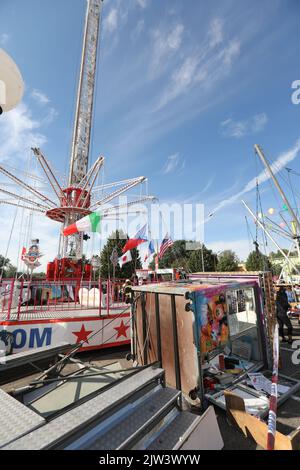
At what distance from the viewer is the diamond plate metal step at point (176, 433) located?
2352 mm

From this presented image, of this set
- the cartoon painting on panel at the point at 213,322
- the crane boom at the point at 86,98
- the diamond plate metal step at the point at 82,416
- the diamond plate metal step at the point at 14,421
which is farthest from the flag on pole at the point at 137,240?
the crane boom at the point at 86,98

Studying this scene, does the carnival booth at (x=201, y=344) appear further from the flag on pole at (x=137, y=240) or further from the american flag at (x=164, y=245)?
the american flag at (x=164, y=245)

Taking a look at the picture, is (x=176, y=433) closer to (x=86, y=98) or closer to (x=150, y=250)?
(x=150, y=250)

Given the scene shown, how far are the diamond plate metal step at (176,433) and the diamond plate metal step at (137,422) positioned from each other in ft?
0.44

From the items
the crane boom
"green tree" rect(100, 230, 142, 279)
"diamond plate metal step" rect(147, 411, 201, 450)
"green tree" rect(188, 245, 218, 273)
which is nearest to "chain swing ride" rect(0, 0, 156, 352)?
the crane boom

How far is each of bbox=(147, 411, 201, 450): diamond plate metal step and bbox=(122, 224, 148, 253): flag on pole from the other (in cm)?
1154

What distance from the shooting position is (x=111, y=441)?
2.16m

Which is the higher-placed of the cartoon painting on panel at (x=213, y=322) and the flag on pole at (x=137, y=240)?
the flag on pole at (x=137, y=240)

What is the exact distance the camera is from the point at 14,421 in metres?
2.21

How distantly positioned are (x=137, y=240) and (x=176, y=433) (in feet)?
39.2

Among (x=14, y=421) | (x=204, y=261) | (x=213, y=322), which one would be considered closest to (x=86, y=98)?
(x=213, y=322)
